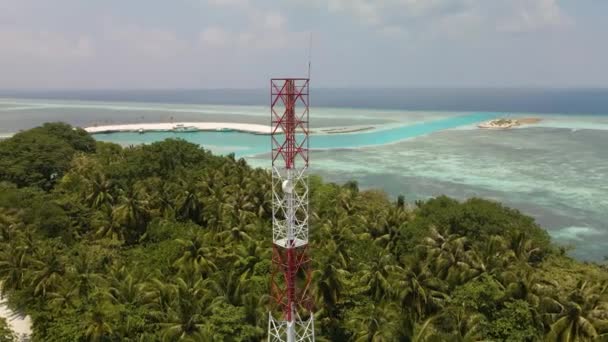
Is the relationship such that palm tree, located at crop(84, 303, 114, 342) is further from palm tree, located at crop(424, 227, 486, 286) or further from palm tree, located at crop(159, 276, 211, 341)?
palm tree, located at crop(424, 227, 486, 286)

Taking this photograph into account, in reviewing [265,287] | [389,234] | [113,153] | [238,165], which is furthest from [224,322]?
[113,153]

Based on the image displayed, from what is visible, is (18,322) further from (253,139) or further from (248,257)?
(253,139)

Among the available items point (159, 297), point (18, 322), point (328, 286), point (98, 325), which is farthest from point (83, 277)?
point (328, 286)

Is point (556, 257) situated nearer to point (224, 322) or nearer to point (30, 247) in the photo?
point (224, 322)

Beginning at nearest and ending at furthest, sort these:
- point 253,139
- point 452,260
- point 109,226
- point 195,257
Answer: point 452,260
point 195,257
point 109,226
point 253,139

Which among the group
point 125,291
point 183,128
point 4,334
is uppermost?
point 183,128

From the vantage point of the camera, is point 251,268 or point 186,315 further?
point 251,268
